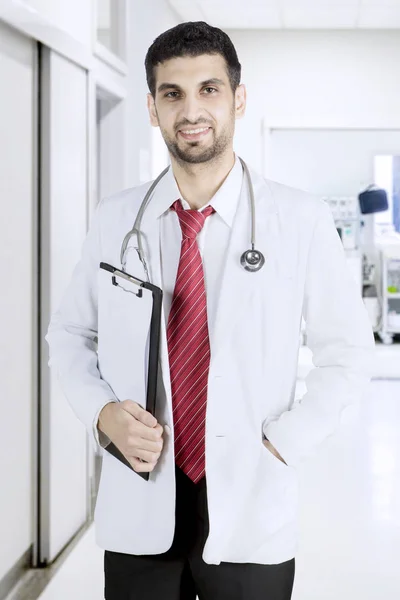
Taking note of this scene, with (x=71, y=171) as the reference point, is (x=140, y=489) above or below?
below

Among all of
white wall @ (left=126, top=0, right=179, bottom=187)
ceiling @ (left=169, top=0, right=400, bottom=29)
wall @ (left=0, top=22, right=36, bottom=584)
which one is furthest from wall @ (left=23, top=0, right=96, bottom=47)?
ceiling @ (left=169, top=0, right=400, bottom=29)

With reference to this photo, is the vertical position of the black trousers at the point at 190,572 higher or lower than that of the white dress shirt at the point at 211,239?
lower

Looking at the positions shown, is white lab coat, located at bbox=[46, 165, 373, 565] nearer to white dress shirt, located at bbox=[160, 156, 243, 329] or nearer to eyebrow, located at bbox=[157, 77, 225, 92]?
white dress shirt, located at bbox=[160, 156, 243, 329]

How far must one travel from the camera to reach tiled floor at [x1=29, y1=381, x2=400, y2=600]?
2.44 m

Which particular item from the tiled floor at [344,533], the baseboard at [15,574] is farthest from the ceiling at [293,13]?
the baseboard at [15,574]

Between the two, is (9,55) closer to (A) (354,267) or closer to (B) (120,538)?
(B) (120,538)

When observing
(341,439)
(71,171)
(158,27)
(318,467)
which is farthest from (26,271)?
(158,27)

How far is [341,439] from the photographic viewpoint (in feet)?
14.2

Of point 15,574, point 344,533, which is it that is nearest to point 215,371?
point 15,574

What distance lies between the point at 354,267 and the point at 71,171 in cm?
542

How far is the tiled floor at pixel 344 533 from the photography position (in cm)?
244

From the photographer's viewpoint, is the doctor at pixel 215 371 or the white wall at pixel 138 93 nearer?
the doctor at pixel 215 371

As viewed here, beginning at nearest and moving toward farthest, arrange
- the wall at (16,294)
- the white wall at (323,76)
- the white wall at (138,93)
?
the wall at (16,294)
the white wall at (138,93)
the white wall at (323,76)

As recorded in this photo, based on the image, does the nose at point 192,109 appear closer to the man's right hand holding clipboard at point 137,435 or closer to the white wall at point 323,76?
the man's right hand holding clipboard at point 137,435
